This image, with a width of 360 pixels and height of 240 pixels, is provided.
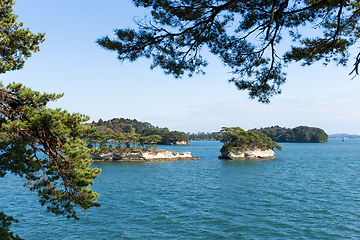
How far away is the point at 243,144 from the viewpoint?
52.2 meters

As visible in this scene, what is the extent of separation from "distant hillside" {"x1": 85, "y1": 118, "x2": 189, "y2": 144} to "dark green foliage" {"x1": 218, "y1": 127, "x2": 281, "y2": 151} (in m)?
79.0

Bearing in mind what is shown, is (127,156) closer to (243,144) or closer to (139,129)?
(243,144)

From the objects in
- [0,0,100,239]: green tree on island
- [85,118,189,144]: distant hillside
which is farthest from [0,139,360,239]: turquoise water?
[85,118,189,144]: distant hillside

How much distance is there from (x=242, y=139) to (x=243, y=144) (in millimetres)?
1159

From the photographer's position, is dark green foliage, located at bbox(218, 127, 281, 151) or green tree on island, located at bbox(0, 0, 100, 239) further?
dark green foliage, located at bbox(218, 127, 281, 151)

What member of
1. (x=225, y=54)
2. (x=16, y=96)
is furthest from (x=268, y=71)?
(x=16, y=96)

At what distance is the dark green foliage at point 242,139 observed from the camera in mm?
52188

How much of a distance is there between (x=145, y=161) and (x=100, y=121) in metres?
118

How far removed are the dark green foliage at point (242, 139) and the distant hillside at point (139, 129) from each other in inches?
3112

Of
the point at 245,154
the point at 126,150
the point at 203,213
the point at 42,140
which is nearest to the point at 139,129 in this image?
the point at 126,150

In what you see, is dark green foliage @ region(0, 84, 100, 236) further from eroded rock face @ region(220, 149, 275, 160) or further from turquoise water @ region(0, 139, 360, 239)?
eroded rock face @ region(220, 149, 275, 160)

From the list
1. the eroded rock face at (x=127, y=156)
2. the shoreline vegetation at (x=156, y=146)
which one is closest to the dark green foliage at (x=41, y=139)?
the shoreline vegetation at (x=156, y=146)

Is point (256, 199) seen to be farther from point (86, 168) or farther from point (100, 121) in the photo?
point (100, 121)

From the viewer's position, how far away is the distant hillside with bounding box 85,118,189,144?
437 feet
